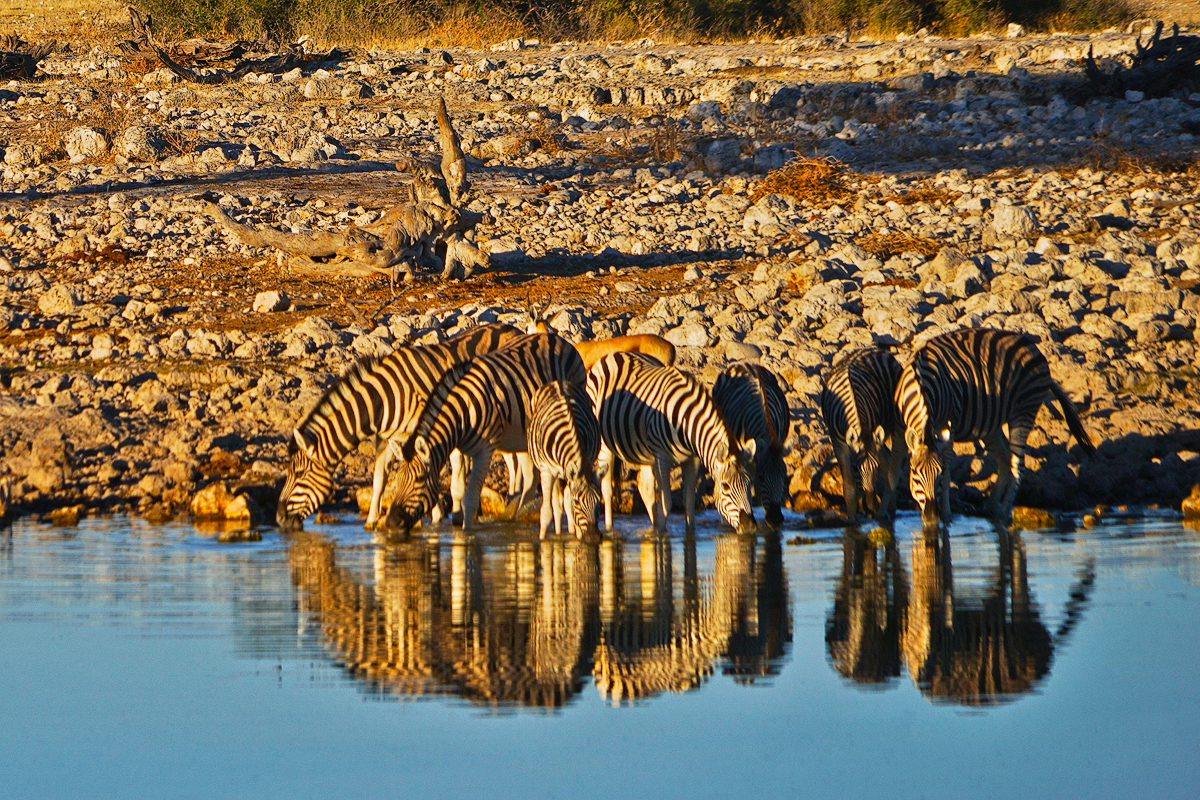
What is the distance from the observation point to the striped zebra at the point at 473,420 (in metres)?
9.55

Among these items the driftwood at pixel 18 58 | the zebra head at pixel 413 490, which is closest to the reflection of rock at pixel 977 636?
the zebra head at pixel 413 490

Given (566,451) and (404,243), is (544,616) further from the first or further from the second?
(404,243)

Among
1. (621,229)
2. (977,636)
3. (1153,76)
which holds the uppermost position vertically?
(1153,76)

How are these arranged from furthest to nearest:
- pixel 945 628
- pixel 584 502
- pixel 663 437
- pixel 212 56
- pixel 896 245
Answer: pixel 212 56, pixel 896 245, pixel 663 437, pixel 584 502, pixel 945 628

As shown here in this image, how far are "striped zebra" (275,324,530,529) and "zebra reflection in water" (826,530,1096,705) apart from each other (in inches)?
133

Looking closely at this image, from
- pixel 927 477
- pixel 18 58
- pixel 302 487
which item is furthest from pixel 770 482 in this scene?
pixel 18 58

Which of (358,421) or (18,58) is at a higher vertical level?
(18,58)

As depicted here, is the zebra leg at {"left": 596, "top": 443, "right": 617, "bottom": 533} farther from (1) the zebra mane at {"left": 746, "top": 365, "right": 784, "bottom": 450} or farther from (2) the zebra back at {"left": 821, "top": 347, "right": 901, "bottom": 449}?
(2) the zebra back at {"left": 821, "top": 347, "right": 901, "bottom": 449}

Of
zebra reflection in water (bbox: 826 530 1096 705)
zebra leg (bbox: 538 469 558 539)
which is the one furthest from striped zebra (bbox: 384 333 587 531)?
zebra reflection in water (bbox: 826 530 1096 705)

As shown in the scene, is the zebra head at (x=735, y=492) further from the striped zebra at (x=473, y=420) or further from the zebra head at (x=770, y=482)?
the striped zebra at (x=473, y=420)

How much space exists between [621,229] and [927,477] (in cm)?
837

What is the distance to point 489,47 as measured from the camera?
28.0m

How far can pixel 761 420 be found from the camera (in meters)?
10.2

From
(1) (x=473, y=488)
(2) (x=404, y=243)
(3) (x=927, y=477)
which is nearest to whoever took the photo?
(3) (x=927, y=477)
